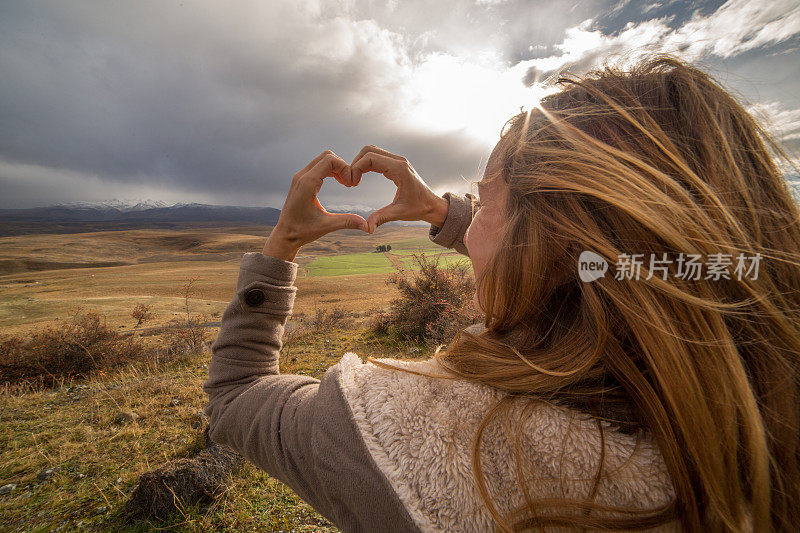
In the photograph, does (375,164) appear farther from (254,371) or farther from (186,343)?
(186,343)

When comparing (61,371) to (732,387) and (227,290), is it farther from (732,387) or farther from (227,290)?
(227,290)

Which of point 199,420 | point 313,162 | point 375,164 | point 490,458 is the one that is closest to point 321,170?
point 313,162

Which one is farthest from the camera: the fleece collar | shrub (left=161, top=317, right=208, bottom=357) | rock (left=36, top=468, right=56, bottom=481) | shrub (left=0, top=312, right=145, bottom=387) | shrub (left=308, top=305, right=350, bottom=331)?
shrub (left=308, top=305, right=350, bottom=331)

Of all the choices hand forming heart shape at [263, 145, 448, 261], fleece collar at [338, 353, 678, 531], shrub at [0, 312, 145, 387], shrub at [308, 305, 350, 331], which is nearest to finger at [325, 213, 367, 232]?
hand forming heart shape at [263, 145, 448, 261]

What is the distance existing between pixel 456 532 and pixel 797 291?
1211 millimetres

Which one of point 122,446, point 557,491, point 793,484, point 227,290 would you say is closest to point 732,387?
point 793,484

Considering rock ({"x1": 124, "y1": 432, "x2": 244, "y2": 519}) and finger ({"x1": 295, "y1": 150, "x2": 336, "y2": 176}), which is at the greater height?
finger ({"x1": 295, "y1": 150, "x2": 336, "y2": 176})

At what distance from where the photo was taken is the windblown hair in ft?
2.46

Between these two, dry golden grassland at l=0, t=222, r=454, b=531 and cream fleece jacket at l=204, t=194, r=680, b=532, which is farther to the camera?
dry golden grassland at l=0, t=222, r=454, b=531

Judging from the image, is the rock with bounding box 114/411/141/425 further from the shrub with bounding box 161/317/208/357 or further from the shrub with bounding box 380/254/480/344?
the shrub with bounding box 380/254/480/344

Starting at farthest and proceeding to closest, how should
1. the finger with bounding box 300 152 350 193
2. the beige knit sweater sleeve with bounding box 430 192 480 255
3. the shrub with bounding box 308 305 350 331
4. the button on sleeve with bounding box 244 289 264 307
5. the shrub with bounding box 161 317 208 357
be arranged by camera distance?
the shrub with bounding box 308 305 350 331 < the shrub with bounding box 161 317 208 357 < the beige knit sweater sleeve with bounding box 430 192 480 255 < the finger with bounding box 300 152 350 193 < the button on sleeve with bounding box 244 289 264 307

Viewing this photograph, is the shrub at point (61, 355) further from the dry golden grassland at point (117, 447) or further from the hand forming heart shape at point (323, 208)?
Result: the hand forming heart shape at point (323, 208)

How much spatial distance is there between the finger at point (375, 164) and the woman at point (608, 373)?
2.92ft

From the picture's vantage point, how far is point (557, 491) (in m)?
0.75
